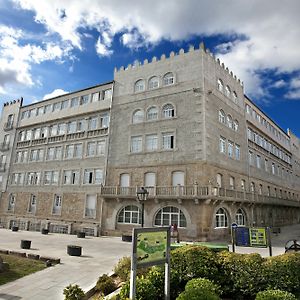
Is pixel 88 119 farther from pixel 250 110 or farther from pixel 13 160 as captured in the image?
pixel 250 110

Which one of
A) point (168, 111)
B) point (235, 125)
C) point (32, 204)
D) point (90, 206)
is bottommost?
point (90, 206)

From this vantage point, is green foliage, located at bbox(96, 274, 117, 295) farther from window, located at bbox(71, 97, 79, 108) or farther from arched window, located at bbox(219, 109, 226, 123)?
window, located at bbox(71, 97, 79, 108)

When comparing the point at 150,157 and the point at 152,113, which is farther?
the point at 152,113

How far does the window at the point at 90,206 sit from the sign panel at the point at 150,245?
75.3 ft

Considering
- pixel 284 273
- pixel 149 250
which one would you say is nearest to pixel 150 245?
pixel 149 250

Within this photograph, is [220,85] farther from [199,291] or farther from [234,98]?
[199,291]

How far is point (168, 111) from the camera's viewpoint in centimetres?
2756

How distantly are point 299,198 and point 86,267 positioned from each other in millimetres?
53931

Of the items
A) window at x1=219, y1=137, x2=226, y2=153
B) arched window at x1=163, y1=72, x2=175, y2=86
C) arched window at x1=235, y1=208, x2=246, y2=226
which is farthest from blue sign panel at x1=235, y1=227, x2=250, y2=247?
arched window at x1=163, y1=72, x2=175, y2=86

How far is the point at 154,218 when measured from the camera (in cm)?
2505

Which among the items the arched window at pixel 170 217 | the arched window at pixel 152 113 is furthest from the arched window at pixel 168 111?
the arched window at pixel 170 217

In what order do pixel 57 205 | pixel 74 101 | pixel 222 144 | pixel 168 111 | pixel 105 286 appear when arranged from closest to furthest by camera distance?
pixel 105 286 < pixel 168 111 < pixel 222 144 < pixel 57 205 < pixel 74 101

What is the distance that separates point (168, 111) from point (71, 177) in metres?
14.3

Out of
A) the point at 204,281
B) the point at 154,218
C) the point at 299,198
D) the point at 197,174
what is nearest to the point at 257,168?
the point at 197,174
